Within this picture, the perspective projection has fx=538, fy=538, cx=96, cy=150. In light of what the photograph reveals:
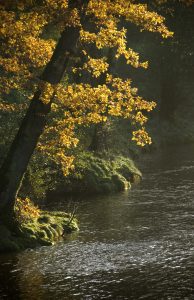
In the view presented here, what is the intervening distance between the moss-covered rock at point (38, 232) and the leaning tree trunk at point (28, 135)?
0.81 metres

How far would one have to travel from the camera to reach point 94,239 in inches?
780

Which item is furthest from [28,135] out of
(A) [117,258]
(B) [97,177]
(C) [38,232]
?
(B) [97,177]

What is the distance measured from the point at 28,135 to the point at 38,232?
3647 mm

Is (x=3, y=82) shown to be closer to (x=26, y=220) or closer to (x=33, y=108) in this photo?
(x=33, y=108)

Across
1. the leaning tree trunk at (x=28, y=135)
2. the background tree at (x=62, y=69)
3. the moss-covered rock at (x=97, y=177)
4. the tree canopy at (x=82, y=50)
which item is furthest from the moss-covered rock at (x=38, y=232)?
the moss-covered rock at (x=97, y=177)

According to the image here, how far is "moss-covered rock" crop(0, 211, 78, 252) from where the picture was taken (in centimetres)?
1889

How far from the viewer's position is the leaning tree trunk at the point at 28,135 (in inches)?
772

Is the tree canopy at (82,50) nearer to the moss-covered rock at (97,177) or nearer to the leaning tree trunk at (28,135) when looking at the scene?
the leaning tree trunk at (28,135)

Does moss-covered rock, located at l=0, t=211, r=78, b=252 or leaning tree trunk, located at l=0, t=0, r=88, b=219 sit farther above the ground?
leaning tree trunk, located at l=0, t=0, r=88, b=219

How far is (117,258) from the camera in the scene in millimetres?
17125

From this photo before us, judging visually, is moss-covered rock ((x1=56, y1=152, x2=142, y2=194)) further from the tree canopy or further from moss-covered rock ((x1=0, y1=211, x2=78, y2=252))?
the tree canopy

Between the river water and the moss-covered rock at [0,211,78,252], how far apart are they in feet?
1.97

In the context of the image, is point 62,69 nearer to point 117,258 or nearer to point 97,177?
point 117,258

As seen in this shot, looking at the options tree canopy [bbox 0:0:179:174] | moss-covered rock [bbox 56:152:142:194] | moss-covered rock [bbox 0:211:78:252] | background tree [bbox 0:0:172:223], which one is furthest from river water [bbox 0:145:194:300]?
tree canopy [bbox 0:0:179:174]
